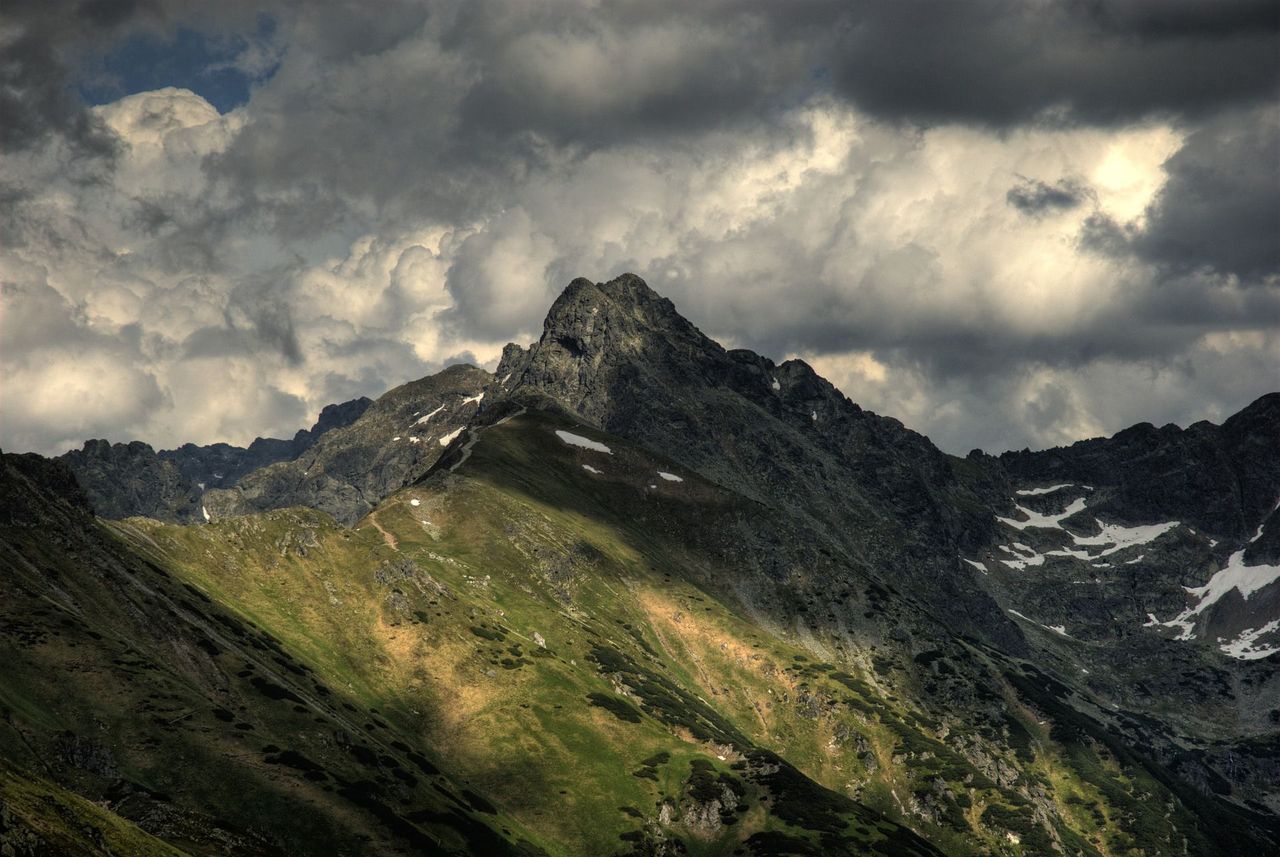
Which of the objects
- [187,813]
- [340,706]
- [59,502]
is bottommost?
[187,813]

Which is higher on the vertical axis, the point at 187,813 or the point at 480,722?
the point at 480,722

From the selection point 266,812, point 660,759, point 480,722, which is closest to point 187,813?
point 266,812

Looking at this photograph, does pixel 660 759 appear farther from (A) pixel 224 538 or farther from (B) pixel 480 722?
(A) pixel 224 538

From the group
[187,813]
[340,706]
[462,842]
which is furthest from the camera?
[340,706]

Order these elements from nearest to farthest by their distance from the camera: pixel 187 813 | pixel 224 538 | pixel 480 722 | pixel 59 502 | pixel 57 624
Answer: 1. pixel 187 813
2. pixel 57 624
3. pixel 59 502
4. pixel 480 722
5. pixel 224 538

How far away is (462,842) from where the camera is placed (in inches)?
5094

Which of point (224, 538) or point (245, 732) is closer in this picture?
point (245, 732)

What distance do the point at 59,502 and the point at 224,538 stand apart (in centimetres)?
5399

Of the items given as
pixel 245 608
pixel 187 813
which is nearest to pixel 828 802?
pixel 245 608

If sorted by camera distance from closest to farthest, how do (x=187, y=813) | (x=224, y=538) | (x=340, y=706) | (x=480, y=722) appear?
(x=187, y=813) < (x=340, y=706) < (x=480, y=722) < (x=224, y=538)

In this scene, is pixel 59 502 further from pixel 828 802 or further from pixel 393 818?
pixel 828 802

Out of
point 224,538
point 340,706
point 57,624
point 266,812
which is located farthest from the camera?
point 224,538

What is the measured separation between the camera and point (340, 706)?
516 feet

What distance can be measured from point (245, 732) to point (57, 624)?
78.6 feet
